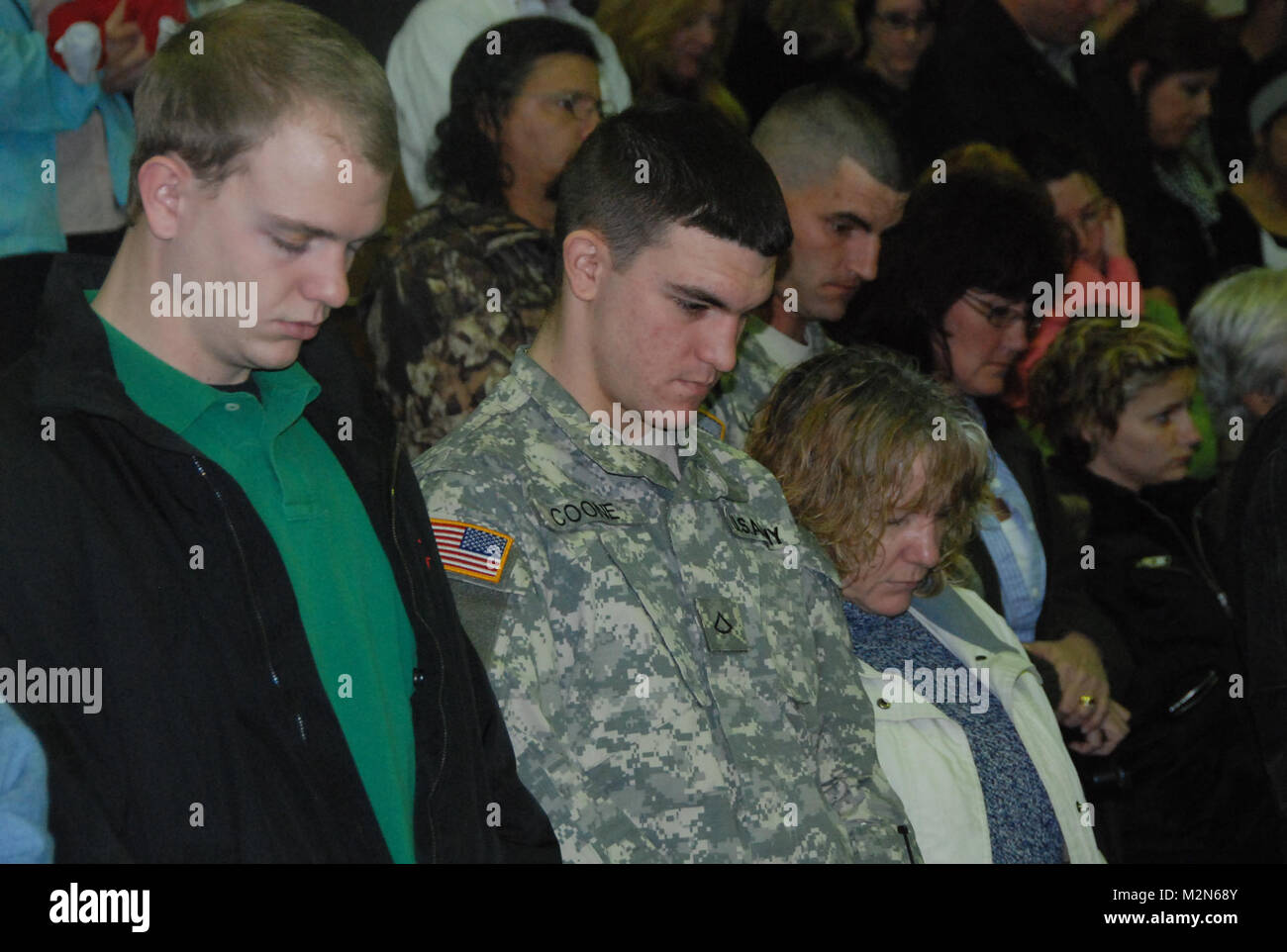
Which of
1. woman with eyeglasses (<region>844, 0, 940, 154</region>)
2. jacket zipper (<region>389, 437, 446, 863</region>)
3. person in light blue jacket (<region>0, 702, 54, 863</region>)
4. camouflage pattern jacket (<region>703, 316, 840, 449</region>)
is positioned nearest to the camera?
person in light blue jacket (<region>0, 702, 54, 863</region>)

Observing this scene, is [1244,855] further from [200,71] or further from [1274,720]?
[200,71]

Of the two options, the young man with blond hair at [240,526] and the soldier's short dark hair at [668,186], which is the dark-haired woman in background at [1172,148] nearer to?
the soldier's short dark hair at [668,186]

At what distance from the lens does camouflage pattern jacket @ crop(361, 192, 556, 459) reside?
3250mm

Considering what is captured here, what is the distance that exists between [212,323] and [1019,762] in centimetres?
164

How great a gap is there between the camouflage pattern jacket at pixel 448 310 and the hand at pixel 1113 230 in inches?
76.4

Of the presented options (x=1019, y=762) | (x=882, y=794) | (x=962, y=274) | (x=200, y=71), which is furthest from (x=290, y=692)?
(x=962, y=274)

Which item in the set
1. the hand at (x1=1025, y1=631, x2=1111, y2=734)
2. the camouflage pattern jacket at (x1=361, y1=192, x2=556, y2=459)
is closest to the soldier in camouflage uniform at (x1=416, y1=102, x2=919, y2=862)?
the camouflage pattern jacket at (x1=361, y1=192, x2=556, y2=459)

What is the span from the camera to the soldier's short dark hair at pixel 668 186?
2.33 meters

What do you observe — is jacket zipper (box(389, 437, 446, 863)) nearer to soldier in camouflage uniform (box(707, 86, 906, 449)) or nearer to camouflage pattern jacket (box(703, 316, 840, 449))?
camouflage pattern jacket (box(703, 316, 840, 449))

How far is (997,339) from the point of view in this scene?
371 cm

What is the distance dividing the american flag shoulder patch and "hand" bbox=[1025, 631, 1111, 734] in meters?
1.62

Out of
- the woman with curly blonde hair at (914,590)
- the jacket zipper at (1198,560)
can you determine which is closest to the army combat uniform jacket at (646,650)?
the woman with curly blonde hair at (914,590)

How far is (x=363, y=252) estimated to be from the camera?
3414 mm

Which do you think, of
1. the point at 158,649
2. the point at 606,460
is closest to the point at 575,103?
the point at 606,460
